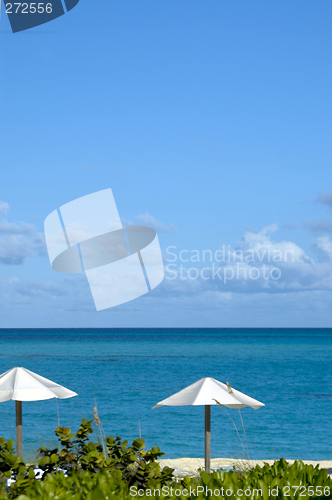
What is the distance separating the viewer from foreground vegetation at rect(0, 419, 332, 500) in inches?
147

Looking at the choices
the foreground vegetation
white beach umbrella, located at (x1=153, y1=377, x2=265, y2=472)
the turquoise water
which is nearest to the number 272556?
white beach umbrella, located at (x1=153, y1=377, x2=265, y2=472)

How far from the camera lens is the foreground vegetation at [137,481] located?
147 inches

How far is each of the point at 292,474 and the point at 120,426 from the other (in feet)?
53.3

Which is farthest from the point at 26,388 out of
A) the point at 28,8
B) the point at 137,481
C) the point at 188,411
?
the point at 188,411

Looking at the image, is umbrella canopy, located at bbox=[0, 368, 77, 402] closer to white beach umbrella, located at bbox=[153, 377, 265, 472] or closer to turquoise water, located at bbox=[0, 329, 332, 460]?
white beach umbrella, located at bbox=[153, 377, 265, 472]

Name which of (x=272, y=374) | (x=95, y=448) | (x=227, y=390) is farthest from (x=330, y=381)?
(x=95, y=448)

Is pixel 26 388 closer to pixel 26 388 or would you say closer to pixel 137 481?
pixel 26 388

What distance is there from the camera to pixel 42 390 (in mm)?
7332

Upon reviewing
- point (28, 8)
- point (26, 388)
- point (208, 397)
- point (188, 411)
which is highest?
A: point (28, 8)

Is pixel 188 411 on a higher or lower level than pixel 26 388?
lower

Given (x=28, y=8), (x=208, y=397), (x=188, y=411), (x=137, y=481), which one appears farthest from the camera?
(x=188, y=411)

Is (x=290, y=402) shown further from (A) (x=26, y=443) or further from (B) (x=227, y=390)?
(B) (x=227, y=390)

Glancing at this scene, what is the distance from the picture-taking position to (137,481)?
503cm

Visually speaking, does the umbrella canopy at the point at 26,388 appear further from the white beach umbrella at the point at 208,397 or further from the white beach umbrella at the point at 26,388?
the white beach umbrella at the point at 208,397
